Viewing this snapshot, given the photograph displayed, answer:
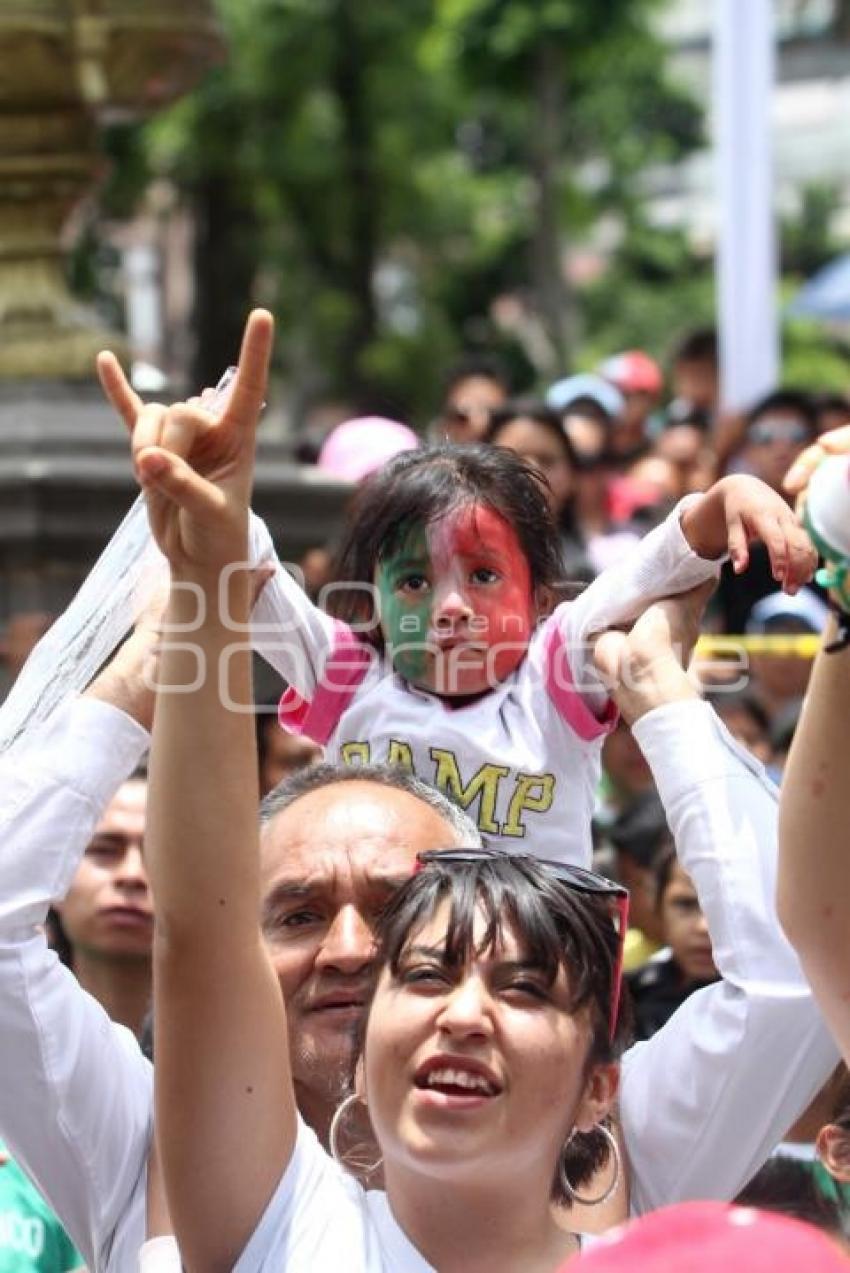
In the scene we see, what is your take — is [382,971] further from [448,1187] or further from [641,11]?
[641,11]

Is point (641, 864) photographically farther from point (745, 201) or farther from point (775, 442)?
Answer: point (745, 201)

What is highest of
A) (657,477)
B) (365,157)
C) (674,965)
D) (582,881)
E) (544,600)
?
(365,157)

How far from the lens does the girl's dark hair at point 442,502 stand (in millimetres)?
3881

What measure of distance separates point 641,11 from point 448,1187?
827 inches

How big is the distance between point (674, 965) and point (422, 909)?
7.23 feet

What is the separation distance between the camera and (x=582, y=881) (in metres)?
3.05

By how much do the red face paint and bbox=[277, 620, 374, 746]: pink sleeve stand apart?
9 centimetres

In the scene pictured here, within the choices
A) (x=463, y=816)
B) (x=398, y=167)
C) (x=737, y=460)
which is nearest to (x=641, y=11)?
(x=398, y=167)

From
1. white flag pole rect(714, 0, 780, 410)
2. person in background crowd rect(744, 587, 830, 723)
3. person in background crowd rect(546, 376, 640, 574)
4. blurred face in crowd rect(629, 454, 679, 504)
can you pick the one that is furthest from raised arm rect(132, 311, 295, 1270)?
white flag pole rect(714, 0, 780, 410)

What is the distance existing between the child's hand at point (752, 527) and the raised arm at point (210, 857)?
0.64 metres

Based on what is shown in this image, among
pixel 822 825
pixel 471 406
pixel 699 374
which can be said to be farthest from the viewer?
pixel 699 374

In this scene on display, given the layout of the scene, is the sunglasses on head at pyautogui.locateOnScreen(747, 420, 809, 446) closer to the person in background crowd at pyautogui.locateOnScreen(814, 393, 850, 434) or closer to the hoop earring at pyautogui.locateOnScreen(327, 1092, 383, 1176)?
the person in background crowd at pyautogui.locateOnScreen(814, 393, 850, 434)

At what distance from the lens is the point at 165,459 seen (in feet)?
8.60

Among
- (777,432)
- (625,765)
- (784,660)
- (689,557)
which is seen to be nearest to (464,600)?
(689,557)
